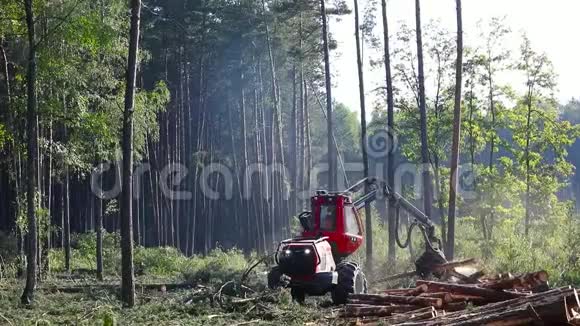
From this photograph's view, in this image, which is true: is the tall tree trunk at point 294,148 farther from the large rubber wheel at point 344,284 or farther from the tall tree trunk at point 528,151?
the large rubber wheel at point 344,284

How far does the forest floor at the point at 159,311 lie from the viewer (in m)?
11.8

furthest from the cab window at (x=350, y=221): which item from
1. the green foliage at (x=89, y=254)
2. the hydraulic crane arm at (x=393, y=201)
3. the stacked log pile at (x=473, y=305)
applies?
the green foliage at (x=89, y=254)

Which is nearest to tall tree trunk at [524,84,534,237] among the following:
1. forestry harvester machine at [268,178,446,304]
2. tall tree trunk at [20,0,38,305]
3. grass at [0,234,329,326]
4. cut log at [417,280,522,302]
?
forestry harvester machine at [268,178,446,304]

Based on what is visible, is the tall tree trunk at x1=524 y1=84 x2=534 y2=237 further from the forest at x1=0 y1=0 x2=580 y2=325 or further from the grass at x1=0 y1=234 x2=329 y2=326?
the grass at x1=0 y1=234 x2=329 y2=326

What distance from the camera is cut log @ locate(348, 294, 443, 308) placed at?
11.8 m

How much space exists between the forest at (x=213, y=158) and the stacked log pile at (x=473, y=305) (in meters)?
1.27

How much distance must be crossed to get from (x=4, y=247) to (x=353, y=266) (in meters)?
14.2

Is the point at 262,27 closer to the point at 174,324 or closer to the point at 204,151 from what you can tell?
the point at 204,151

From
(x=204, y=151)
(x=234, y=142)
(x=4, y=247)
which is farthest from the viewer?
(x=234, y=142)

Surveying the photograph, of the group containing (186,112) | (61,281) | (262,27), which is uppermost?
(262,27)

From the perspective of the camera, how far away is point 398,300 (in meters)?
12.5

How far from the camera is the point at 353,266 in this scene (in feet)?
49.4

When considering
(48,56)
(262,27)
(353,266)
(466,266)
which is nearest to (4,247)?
(48,56)

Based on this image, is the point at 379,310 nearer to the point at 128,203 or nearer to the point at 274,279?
the point at 274,279
